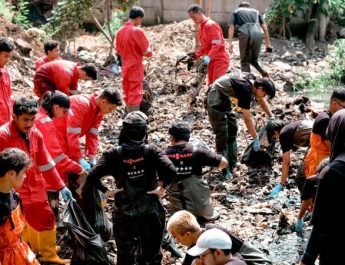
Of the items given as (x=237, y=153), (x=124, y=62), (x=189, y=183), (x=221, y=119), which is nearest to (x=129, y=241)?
(x=189, y=183)

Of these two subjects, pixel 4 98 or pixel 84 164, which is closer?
pixel 84 164

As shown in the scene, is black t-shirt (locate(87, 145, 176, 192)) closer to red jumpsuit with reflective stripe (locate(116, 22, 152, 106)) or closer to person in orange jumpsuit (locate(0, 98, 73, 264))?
person in orange jumpsuit (locate(0, 98, 73, 264))

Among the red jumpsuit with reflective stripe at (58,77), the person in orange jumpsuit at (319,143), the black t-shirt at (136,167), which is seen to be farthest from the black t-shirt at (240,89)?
the black t-shirt at (136,167)

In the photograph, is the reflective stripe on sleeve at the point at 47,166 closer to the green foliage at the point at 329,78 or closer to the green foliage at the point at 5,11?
the green foliage at the point at 329,78

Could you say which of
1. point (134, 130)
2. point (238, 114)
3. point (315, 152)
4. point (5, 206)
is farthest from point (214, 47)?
point (5, 206)

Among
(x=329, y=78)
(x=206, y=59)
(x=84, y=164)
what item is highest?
(x=206, y=59)

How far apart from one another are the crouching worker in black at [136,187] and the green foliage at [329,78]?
737 centimetres

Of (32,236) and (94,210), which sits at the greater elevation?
(94,210)

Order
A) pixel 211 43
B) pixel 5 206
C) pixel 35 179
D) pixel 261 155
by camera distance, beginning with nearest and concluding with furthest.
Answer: pixel 5 206 → pixel 35 179 → pixel 261 155 → pixel 211 43

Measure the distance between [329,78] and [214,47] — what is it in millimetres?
4172

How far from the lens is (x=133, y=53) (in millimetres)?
8555

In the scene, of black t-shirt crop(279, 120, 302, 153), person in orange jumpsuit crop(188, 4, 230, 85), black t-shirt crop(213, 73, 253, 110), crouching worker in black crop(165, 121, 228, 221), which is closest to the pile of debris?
crouching worker in black crop(165, 121, 228, 221)

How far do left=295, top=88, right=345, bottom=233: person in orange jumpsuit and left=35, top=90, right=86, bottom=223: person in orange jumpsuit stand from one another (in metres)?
2.27

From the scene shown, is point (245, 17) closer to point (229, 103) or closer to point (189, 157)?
point (229, 103)
